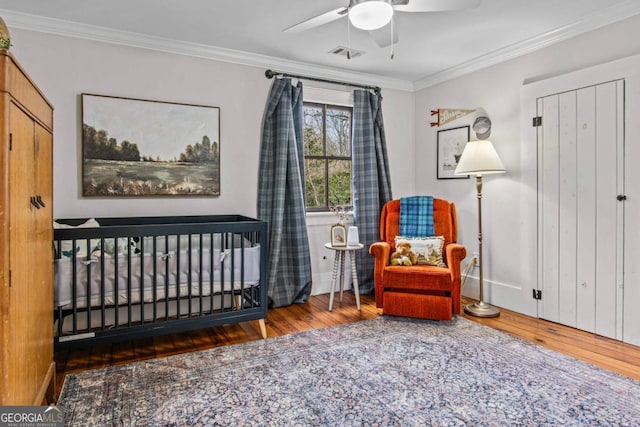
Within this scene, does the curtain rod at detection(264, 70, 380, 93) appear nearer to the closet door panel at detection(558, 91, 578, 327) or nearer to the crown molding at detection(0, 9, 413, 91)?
the crown molding at detection(0, 9, 413, 91)

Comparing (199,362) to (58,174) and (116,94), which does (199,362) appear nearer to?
(58,174)

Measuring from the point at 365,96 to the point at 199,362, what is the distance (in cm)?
299

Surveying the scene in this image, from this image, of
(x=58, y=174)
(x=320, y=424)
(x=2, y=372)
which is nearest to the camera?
(x=2, y=372)

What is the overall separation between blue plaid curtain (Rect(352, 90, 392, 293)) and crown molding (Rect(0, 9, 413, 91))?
10.3 inches

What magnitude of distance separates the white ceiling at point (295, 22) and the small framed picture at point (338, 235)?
1557 millimetres

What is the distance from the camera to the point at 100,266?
243cm

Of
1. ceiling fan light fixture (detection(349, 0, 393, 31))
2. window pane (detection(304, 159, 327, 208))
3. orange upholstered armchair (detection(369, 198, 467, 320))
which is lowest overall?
orange upholstered armchair (detection(369, 198, 467, 320))

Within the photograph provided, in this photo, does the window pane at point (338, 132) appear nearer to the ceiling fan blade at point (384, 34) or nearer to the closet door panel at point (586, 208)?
the ceiling fan blade at point (384, 34)

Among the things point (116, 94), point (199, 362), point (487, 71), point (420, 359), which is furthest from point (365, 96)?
point (199, 362)

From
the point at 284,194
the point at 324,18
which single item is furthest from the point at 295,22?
the point at 284,194

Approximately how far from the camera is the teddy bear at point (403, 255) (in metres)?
3.32

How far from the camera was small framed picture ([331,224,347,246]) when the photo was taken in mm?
3650

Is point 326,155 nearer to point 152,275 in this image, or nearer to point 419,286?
point 419,286

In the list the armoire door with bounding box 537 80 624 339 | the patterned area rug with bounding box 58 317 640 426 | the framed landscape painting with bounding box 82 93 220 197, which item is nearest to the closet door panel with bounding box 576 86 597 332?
the armoire door with bounding box 537 80 624 339
